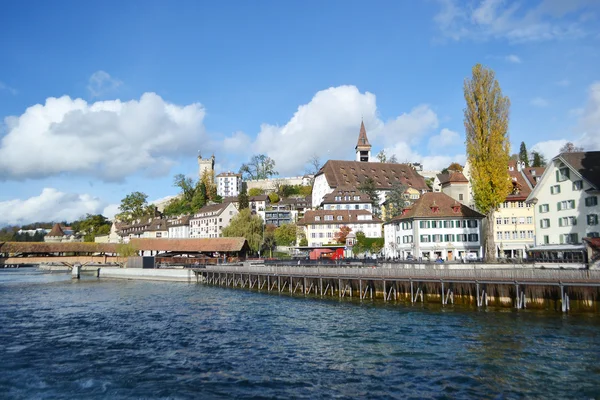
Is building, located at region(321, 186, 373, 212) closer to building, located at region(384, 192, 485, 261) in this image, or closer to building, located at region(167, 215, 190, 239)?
building, located at region(384, 192, 485, 261)

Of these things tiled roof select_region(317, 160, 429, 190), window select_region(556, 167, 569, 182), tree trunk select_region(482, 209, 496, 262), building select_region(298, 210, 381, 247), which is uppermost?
tiled roof select_region(317, 160, 429, 190)

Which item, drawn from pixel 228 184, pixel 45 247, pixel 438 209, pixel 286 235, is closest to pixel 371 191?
pixel 286 235

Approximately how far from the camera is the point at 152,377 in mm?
18203

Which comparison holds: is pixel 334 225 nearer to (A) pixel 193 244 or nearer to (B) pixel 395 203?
(B) pixel 395 203

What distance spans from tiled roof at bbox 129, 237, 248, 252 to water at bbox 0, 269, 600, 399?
38337 millimetres

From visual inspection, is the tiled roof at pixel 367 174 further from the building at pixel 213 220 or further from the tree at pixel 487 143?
the tree at pixel 487 143

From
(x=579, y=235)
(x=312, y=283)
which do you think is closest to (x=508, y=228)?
(x=579, y=235)

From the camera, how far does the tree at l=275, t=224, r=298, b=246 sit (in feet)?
264

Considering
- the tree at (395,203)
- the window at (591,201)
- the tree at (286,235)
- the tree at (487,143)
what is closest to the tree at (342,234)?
the tree at (395,203)

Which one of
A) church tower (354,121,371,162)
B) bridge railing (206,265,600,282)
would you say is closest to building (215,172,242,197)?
church tower (354,121,371,162)

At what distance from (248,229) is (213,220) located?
1017 inches

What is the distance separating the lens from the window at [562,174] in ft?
145

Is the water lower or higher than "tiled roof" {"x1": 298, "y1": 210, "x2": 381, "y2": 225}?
lower

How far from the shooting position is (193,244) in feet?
251
